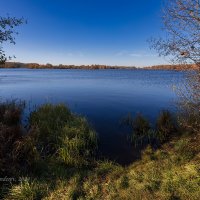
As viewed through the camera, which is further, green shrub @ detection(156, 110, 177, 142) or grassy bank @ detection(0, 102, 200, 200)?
green shrub @ detection(156, 110, 177, 142)

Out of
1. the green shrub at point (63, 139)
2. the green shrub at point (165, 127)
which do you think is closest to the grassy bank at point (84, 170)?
the green shrub at point (63, 139)

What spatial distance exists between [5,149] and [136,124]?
7.57 m

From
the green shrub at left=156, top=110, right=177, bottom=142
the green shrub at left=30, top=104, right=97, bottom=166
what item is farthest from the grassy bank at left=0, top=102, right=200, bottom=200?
the green shrub at left=156, top=110, right=177, bottom=142

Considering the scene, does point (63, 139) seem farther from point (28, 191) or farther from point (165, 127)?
point (165, 127)

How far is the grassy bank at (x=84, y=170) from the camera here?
489 cm

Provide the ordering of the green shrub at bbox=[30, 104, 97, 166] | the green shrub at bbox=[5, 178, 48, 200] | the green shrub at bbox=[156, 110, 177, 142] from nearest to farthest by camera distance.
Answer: the green shrub at bbox=[5, 178, 48, 200]
the green shrub at bbox=[30, 104, 97, 166]
the green shrub at bbox=[156, 110, 177, 142]

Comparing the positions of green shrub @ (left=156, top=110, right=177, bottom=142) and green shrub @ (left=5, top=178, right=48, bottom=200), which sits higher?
green shrub @ (left=156, top=110, right=177, bottom=142)

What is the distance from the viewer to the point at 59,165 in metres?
6.96

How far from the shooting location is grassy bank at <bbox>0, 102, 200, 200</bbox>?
16.1ft

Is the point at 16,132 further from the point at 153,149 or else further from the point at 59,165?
the point at 153,149

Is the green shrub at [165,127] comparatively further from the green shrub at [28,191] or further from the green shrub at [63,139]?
the green shrub at [28,191]

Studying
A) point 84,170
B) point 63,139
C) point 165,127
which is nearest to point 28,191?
point 84,170

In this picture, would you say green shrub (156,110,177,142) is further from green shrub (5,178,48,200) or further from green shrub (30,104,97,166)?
green shrub (5,178,48,200)

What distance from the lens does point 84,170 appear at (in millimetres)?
6777
